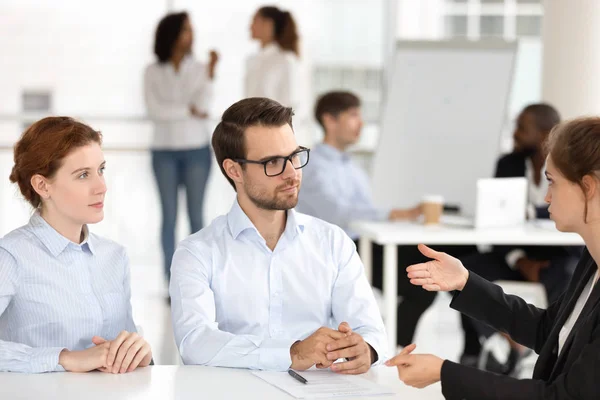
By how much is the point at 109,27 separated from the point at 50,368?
18.1 ft

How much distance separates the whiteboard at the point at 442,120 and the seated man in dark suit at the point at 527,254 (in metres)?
0.42

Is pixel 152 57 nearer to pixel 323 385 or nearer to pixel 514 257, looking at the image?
pixel 514 257

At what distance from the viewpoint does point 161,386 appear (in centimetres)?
168

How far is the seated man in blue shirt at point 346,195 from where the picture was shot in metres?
4.27

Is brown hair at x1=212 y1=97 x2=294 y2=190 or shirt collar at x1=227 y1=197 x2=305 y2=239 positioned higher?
brown hair at x1=212 y1=97 x2=294 y2=190

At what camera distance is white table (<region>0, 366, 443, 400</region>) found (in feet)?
5.30

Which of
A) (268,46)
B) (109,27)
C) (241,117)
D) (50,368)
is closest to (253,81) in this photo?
(268,46)

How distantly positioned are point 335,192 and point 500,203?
31.9 inches

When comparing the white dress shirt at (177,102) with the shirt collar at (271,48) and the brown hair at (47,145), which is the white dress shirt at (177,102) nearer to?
the shirt collar at (271,48)

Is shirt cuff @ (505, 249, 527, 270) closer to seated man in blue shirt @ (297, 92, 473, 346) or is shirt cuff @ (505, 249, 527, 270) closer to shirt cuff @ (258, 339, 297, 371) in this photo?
seated man in blue shirt @ (297, 92, 473, 346)

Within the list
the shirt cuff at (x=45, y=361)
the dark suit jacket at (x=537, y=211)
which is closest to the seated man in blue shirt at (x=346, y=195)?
the dark suit jacket at (x=537, y=211)

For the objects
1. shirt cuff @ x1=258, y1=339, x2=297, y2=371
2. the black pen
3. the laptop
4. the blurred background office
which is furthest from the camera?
the blurred background office

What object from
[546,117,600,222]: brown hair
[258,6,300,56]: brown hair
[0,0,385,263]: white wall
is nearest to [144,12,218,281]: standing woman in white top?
[258,6,300,56]: brown hair

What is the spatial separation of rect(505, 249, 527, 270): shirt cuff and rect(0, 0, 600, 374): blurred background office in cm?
259
